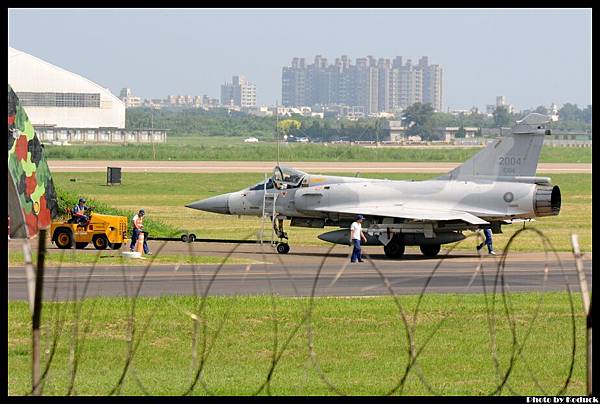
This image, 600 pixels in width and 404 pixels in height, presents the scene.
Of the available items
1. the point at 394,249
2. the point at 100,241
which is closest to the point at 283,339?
the point at 394,249

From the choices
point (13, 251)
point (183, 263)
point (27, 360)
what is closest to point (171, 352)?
point (27, 360)

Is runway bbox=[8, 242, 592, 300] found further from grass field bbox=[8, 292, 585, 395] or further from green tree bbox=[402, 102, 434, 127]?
green tree bbox=[402, 102, 434, 127]

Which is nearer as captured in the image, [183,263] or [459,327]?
[459,327]

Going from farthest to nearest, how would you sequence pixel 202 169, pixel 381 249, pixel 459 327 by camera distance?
pixel 202 169, pixel 381 249, pixel 459 327

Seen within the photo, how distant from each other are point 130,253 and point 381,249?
9.91 meters

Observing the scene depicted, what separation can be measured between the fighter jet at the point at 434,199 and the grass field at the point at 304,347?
11.1 meters

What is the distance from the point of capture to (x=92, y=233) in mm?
37125

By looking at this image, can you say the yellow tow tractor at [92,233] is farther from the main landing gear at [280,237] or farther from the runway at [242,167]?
the runway at [242,167]

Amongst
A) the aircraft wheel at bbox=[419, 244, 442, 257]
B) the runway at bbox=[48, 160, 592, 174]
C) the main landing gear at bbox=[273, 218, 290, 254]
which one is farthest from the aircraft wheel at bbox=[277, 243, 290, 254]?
the runway at bbox=[48, 160, 592, 174]

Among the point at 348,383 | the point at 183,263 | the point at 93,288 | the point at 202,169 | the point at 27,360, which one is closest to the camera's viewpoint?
the point at 348,383

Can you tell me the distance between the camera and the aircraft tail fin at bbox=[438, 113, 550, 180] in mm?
36969

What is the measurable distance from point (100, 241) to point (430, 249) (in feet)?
34.6
